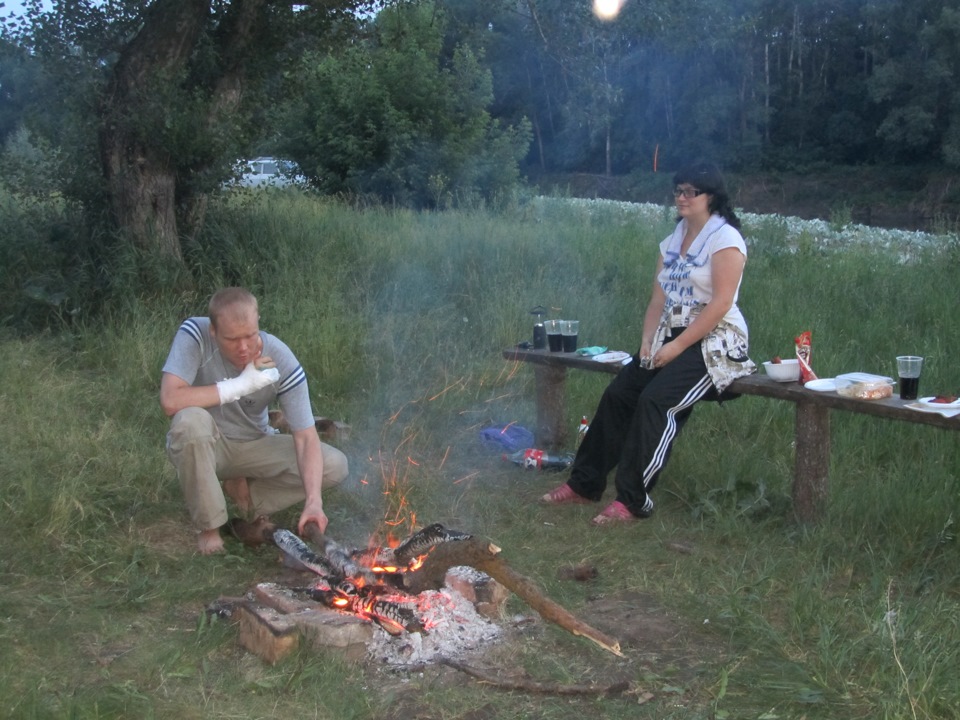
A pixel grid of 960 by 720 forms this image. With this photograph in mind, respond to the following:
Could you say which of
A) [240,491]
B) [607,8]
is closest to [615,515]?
[240,491]

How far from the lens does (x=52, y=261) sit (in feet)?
28.8

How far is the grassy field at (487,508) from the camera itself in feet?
10.3

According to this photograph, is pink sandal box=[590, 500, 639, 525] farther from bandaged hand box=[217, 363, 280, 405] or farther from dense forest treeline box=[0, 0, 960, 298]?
dense forest treeline box=[0, 0, 960, 298]

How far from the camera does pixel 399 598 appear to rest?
12.2 ft

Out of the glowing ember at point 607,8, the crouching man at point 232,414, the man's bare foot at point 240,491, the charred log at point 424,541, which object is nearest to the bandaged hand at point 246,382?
the crouching man at point 232,414

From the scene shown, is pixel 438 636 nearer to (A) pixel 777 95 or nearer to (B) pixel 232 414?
(B) pixel 232 414

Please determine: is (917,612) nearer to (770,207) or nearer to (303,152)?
(303,152)

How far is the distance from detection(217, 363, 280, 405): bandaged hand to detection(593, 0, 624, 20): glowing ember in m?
6.04

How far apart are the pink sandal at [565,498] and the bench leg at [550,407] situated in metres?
0.96

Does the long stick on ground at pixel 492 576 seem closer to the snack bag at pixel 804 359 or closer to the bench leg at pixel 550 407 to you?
the snack bag at pixel 804 359

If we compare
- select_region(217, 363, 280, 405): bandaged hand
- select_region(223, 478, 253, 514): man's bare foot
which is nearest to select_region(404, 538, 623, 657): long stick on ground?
select_region(217, 363, 280, 405): bandaged hand

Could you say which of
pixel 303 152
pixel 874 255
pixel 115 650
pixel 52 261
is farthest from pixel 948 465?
pixel 303 152

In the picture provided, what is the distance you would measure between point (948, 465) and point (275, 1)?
275 inches

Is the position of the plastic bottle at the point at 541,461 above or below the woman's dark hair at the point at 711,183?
below
